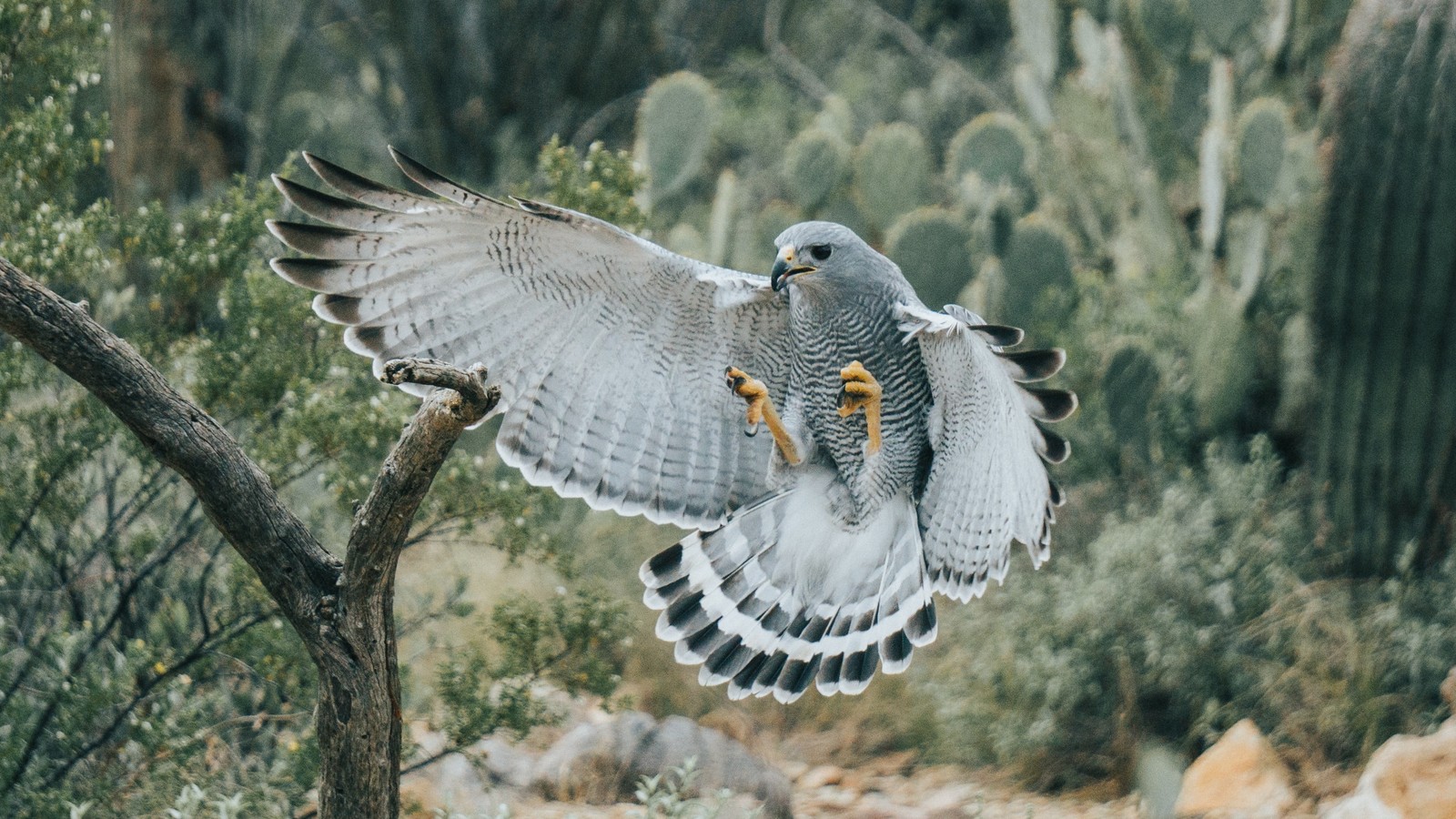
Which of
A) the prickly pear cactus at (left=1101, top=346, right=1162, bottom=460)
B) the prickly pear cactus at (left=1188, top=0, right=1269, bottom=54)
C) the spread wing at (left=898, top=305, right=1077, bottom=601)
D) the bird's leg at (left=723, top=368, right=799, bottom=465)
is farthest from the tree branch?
the prickly pear cactus at (left=1188, top=0, right=1269, bottom=54)

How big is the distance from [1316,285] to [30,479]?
495 centimetres

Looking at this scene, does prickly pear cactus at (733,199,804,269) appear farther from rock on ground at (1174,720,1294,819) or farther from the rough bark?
the rough bark

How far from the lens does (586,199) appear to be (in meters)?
4.59

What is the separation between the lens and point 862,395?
372 cm

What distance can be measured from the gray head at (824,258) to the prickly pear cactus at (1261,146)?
3346mm

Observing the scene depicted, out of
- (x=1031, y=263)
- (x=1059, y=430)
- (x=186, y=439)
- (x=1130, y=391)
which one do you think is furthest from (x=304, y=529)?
(x=1031, y=263)

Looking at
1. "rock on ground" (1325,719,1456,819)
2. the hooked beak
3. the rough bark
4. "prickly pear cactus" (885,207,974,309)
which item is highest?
"prickly pear cactus" (885,207,974,309)

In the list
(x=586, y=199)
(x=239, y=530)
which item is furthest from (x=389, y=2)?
(x=239, y=530)

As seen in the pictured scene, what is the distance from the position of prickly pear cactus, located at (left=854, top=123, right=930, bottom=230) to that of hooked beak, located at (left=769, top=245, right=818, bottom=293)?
3.85 m

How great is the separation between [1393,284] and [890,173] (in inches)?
Result: 102

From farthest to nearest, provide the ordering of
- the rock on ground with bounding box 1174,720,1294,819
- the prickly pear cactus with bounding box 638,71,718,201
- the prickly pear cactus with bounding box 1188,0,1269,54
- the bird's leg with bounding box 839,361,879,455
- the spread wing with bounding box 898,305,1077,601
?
the prickly pear cactus with bounding box 638,71,718,201 < the prickly pear cactus with bounding box 1188,0,1269,54 < the rock on ground with bounding box 1174,720,1294,819 < the bird's leg with bounding box 839,361,879,455 < the spread wing with bounding box 898,305,1077,601

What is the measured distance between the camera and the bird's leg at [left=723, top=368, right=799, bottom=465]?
380cm

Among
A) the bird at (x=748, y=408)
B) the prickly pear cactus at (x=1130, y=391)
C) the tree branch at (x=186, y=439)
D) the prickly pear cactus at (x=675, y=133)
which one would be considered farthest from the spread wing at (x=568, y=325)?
the prickly pear cactus at (x=675, y=133)

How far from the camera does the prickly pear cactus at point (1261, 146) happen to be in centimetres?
644
